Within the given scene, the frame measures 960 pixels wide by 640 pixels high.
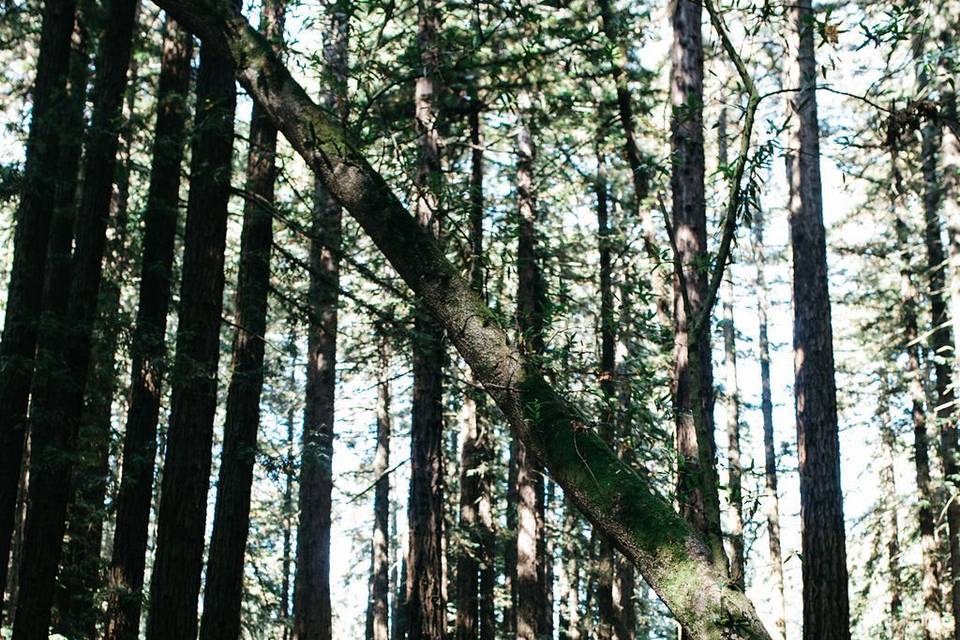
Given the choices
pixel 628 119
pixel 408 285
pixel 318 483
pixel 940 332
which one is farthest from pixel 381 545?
pixel 408 285

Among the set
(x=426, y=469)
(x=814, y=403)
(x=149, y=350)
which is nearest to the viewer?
(x=149, y=350)

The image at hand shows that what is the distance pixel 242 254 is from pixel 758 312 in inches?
934

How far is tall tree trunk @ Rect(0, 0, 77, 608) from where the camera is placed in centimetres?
1045

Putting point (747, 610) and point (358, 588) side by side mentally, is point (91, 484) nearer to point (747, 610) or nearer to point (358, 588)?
point (747, 610)

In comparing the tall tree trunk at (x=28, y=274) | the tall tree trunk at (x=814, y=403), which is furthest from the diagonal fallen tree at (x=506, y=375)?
the tall tree trunk at (x=814, y=403)

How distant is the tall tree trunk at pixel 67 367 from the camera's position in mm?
9758

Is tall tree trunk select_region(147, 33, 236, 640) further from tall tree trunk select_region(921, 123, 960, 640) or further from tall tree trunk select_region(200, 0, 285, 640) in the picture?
tall tree trunk select_region(921, 123, 960, 640)

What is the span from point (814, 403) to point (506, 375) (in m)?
9.25

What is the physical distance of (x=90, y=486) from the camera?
37.0ft

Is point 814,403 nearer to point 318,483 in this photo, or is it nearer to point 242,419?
point 242,419

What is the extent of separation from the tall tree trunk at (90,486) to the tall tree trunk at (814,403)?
9035 mm

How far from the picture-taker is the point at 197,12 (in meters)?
Result: 4.85

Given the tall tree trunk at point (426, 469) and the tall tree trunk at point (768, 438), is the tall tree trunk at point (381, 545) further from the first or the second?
the tall tree trunk at point (426, 469)

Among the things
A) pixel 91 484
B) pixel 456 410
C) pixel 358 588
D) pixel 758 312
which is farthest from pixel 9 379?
pixel 358 588
